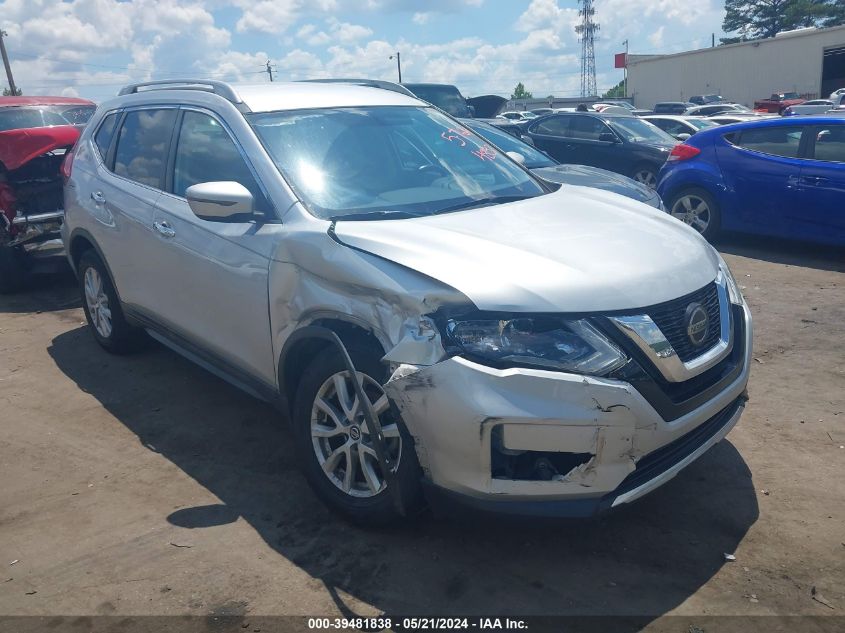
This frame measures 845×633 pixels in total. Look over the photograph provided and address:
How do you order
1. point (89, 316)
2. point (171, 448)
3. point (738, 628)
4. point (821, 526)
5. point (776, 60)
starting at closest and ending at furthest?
point (738, 628) → point (821, 526) → point (171, 448) → point (89, 316) → point (776, 60)

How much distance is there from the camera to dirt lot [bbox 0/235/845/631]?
119 inches

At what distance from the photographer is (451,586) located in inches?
121

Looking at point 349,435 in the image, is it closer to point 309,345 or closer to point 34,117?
point 309,345

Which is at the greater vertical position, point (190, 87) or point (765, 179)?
point (190, 87)

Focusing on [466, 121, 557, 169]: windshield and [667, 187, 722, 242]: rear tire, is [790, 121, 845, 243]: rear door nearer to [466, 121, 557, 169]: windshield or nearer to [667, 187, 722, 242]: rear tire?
[667, 187, 722, 242]: rear tire

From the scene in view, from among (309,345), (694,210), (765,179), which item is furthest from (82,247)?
(765,179)

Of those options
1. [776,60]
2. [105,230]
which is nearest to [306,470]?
[105,230]

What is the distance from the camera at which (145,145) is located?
5.05m

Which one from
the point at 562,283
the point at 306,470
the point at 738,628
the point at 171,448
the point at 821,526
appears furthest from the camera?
the point at 171,448

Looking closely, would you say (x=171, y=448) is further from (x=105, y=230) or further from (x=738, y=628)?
(x=738, y=628)

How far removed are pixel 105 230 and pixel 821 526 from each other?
457 cm

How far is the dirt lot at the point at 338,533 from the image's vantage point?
3.02 m

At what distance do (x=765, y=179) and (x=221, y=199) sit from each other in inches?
276

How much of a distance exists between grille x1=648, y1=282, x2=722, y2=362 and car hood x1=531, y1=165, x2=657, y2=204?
4.29m
